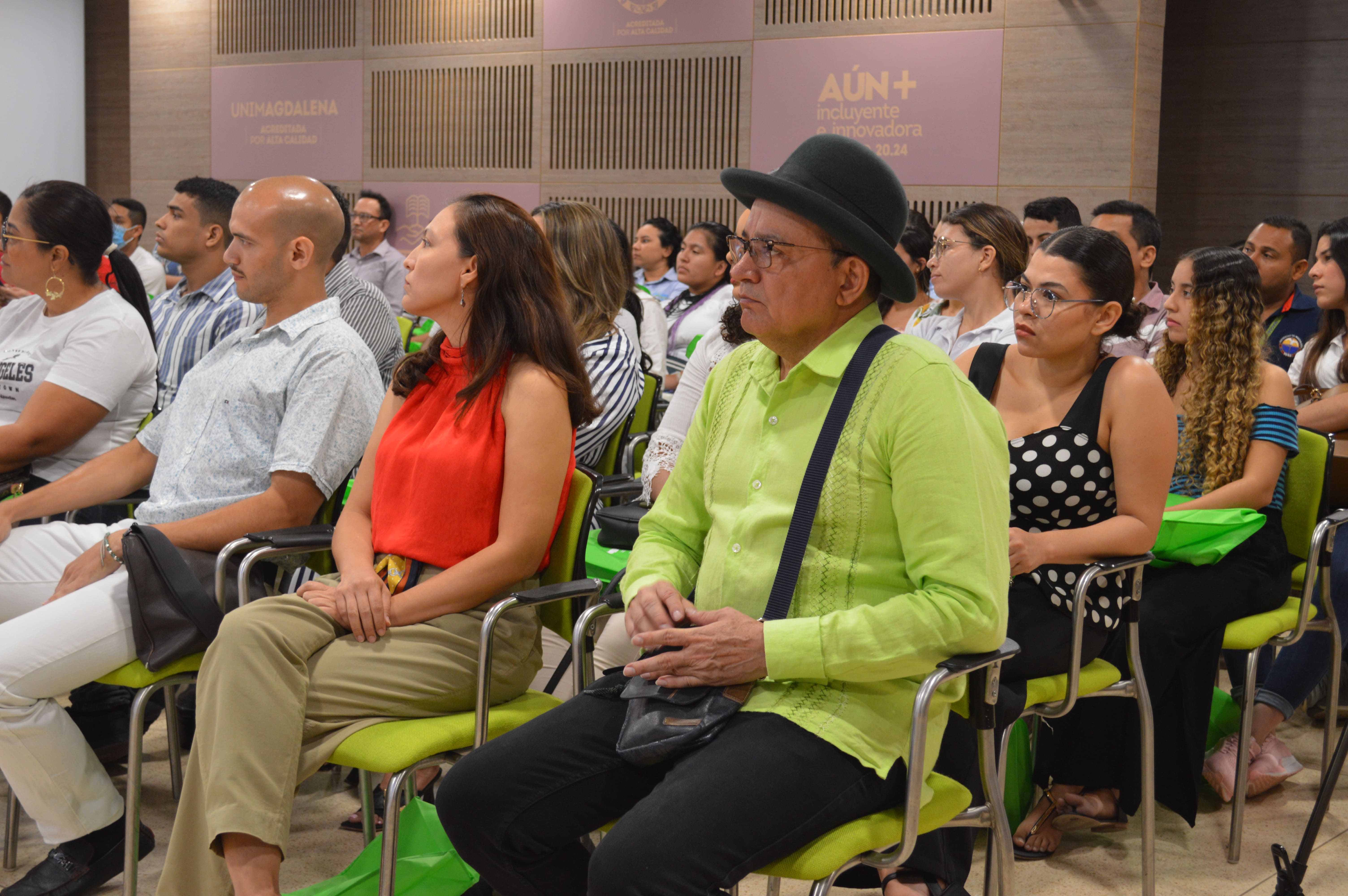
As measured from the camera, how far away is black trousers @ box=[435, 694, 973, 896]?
1.53m

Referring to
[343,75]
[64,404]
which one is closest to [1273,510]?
[64,404]

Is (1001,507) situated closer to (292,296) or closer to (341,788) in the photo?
(292,296)

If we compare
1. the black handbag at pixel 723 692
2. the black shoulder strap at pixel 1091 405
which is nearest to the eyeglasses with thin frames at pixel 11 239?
the black handbag at pixel 723 692

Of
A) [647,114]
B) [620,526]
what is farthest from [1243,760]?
[647,114]

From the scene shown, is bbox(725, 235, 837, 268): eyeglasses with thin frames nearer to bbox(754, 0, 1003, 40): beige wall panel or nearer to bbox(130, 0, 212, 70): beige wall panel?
bbox(754, 0, 1003, 40): beige wall panel

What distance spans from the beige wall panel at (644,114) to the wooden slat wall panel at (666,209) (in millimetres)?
124

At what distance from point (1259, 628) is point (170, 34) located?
9.84m

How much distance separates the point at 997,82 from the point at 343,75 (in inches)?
196

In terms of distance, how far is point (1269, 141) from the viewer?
7406 millimetres

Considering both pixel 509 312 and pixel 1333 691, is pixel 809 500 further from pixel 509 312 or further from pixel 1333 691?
pixel 1333 691

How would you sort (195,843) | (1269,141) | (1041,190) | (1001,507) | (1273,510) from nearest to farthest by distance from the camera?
(1001,507)
(195,843)
(1273,510)
(1041,190)
(1269,141)

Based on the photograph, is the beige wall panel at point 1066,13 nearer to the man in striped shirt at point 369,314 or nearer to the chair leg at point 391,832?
Answer: the man in striped shirt at point 369,314

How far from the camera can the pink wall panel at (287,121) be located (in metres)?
→ 9.28

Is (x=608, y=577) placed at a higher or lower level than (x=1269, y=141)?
lower
